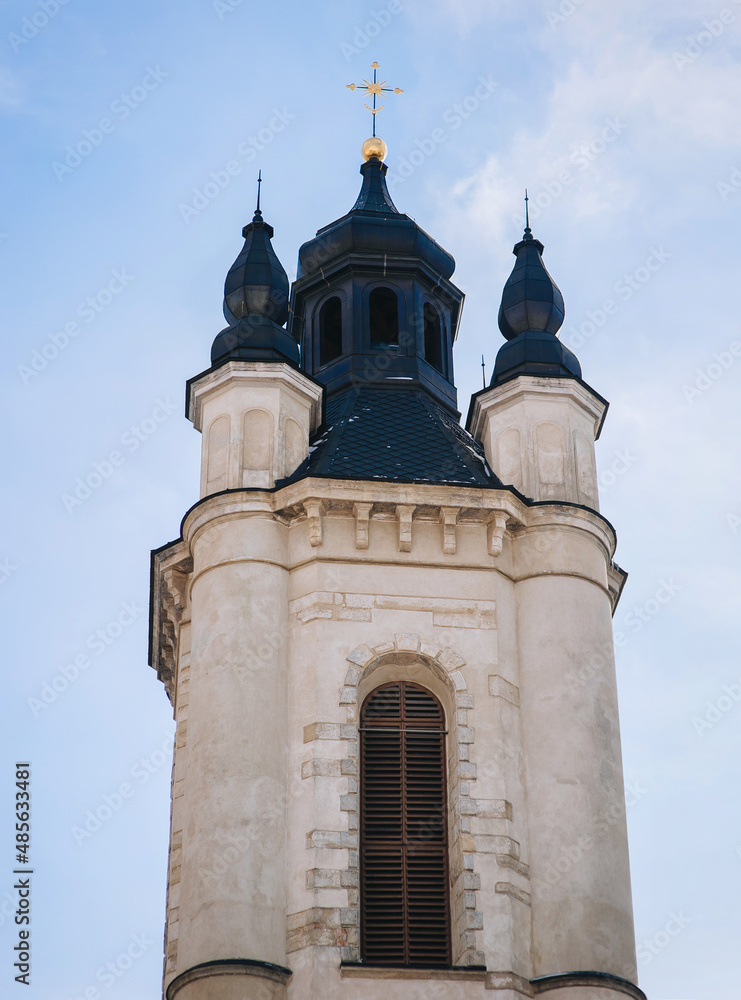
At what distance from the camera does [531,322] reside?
114 feet

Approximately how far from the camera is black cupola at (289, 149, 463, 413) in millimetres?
35719

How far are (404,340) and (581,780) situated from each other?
10.0 m

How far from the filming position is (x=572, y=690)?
97.1 ft

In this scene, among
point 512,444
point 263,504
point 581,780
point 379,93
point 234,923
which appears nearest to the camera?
point 234,923

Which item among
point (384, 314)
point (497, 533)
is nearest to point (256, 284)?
point (384, 314)

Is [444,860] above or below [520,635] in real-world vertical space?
below

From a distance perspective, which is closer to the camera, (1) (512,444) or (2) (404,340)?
(1) (512,444)

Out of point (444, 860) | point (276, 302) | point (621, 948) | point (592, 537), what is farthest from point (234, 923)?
point (276, 302)

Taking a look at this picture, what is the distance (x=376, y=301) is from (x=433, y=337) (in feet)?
3.88

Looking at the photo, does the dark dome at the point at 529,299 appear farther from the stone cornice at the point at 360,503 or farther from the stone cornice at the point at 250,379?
the stone cornice at the point at 360,503

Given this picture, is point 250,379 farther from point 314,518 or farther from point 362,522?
point 362,522

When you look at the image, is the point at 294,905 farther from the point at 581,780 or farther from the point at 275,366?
the point at 275,366

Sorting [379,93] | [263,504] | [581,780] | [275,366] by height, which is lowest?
[581,780]

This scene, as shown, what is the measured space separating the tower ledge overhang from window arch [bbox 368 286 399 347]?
6.44m
